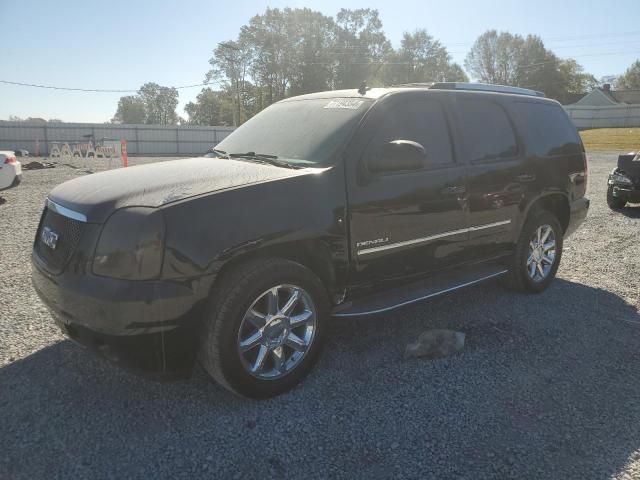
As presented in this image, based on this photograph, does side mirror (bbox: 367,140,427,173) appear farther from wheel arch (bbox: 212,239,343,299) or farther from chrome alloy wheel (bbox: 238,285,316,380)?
chrome alloy wheel (bbox: 238,285,316,380)

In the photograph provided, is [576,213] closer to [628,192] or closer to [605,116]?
[628,192]

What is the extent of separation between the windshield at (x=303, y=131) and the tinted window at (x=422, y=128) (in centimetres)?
22

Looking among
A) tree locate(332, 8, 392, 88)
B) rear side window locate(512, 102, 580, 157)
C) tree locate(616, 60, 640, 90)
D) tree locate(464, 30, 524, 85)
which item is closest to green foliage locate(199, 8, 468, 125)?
tree locate(332, 8, 392, 88)

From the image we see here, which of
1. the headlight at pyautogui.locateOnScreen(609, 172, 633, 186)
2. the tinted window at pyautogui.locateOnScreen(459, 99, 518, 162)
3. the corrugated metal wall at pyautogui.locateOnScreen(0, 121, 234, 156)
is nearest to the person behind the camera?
the tinted window at pyautogui.locateOnScreen(459, 99, 518, 162)

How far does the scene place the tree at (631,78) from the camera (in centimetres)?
9969

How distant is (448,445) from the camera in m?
2.72

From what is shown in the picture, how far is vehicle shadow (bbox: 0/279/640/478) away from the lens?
8.43 feet

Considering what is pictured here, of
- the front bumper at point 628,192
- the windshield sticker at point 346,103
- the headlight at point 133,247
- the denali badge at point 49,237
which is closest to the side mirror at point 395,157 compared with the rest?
the windshield sticker at point 346,103

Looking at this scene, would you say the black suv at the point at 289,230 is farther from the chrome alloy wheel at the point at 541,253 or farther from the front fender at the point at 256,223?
the chrome alloy wheel at the point at 541,253

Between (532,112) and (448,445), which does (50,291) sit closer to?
(448,445)

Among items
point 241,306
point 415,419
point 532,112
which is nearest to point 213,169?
point 241,306

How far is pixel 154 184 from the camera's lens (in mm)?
3086

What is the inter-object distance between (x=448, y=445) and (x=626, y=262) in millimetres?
4826

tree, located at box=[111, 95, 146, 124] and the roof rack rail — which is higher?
tree, located at box=[111, 95, 146, 124]
